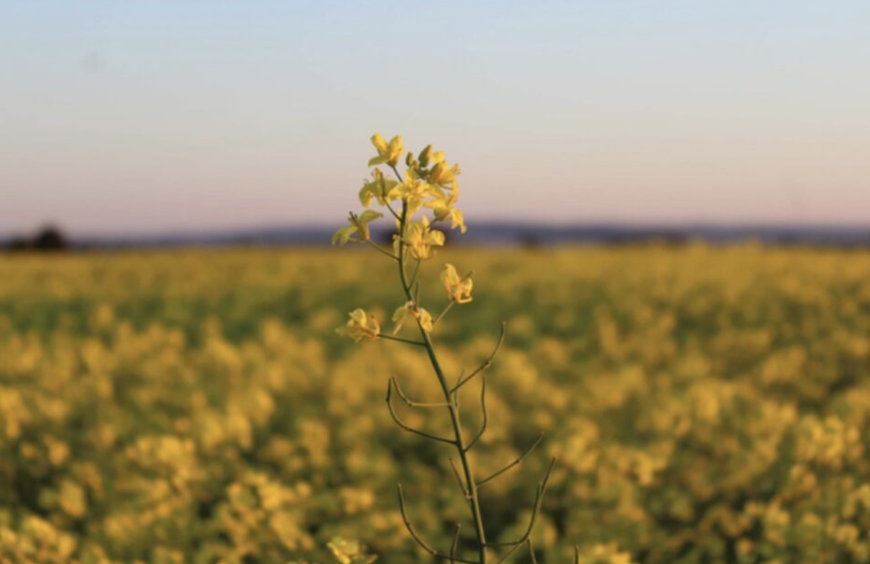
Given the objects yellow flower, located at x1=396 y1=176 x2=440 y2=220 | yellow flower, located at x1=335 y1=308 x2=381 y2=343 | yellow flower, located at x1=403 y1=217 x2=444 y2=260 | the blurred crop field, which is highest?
yellow flower, located at x1=396 y1=176 x2=440 y2=220

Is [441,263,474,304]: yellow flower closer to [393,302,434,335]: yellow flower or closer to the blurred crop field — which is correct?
→ [393,302,434,335]: yellow flower

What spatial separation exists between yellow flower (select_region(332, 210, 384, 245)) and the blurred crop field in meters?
1.68

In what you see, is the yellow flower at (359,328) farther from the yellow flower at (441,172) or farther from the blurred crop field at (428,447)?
the blurred crop field at (428,447)

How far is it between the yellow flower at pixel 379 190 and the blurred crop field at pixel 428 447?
1.72 metres

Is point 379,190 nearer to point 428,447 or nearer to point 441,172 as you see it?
point 441,172

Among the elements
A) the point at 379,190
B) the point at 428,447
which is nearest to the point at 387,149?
the point at 379,190

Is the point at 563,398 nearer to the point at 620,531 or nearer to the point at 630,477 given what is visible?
the point at 630,477

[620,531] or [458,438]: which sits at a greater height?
[458,438]

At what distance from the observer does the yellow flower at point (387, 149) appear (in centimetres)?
182

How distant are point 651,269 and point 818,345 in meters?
3.81

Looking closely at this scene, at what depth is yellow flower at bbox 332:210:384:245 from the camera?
71.2 inches

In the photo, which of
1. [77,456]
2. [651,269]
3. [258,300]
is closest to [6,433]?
[77,456]

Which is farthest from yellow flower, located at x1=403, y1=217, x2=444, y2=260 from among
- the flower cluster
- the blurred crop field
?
the blurred crop field

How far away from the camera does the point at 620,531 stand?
166 inches
